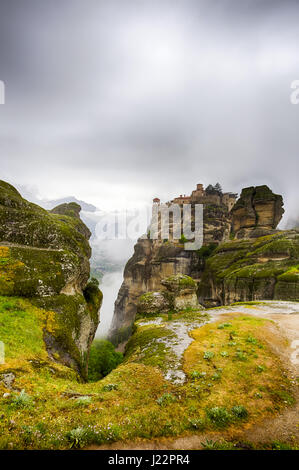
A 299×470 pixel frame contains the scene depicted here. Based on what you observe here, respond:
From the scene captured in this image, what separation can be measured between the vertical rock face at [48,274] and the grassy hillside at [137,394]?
2.06 m

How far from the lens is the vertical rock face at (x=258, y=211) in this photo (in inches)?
2514

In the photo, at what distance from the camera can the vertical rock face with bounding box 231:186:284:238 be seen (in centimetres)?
6384

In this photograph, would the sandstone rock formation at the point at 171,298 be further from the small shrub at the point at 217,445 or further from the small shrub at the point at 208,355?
the small shrub at the point at 217,445

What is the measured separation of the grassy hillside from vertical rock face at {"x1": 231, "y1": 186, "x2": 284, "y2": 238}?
59257 millimetres

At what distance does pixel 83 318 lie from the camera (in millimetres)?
18219

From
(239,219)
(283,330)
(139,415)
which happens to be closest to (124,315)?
(239,219)

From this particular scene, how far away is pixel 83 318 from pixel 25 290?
5824 millimetres

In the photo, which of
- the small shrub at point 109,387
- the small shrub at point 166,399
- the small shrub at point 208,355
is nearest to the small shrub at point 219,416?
the small shrub at point 166,399

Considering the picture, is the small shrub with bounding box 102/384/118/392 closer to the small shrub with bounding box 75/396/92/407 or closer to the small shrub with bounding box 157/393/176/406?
the small shrub with bounding box 75/396/92/407

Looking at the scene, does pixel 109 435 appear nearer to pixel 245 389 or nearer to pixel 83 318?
pixel 245 389

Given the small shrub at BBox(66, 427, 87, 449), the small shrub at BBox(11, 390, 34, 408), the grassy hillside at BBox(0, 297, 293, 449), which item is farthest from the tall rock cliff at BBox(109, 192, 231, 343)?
the small shrub at BBox(66, 427, 87, 449)

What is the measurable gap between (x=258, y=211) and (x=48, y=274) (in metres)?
67.4

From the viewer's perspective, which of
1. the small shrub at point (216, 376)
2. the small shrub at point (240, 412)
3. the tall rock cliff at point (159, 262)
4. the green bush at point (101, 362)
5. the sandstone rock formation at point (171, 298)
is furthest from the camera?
the tall rock cliff at point (159, 262)

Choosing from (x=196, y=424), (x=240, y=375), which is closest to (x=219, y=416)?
(x=196, y=424)
